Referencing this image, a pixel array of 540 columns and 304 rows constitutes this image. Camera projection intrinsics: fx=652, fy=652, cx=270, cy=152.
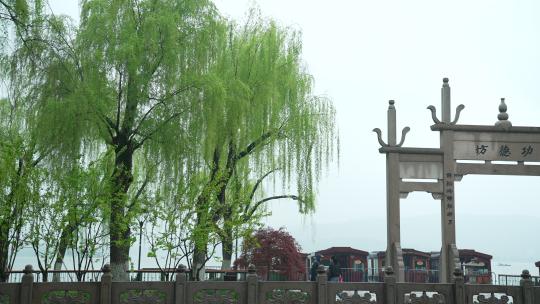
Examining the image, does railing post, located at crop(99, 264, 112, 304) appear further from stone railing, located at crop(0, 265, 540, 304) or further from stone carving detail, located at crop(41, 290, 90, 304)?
stone carving detail, located at crop(41, 290, 90, 304)

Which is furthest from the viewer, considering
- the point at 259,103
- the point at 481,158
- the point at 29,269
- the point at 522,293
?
the point at 259,103

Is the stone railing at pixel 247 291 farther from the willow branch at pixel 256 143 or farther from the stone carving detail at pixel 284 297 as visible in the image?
the willow branch at pixel 256 143

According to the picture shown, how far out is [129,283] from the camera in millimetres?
9102

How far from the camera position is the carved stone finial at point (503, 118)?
12.5m

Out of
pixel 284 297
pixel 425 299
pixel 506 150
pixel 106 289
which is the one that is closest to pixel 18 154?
pixel 106 289

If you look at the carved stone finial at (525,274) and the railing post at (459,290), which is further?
the carved stone finial at (525,274)

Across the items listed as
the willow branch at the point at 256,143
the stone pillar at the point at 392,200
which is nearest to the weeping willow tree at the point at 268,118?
the willow branch at the point at 256,143

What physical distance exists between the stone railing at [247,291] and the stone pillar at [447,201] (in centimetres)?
185

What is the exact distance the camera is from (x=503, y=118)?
1261 cm

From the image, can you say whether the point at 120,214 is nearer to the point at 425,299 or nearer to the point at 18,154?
the point at 18,154

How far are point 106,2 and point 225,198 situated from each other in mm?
5707

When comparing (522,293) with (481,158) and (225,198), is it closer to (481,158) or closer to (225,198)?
(481,158)

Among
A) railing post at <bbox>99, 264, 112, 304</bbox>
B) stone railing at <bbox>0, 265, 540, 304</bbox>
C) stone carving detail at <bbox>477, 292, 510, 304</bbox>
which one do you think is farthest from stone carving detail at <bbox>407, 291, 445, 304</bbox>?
railing post at <bbox>99, 264, 112, 304</bbox>

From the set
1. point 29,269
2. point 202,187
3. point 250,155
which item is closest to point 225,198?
point 250,155
